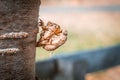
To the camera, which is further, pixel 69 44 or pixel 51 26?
pixel 69 44

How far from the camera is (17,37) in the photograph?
0.88 metres

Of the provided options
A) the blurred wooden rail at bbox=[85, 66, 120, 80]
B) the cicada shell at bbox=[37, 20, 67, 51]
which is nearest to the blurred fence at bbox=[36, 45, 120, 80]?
the blurred wooden rail at bbox=[85, 66, 120, 80]

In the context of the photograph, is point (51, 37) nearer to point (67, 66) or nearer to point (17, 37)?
point (17, 37)

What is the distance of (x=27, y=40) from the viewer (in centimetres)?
91

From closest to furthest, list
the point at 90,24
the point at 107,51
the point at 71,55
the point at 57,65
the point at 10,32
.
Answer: the point at 10,32 < the point at 57,65 < the point at 71,55 < the point at 107,51 < the point at 90,24

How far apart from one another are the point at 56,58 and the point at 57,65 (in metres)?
0.07

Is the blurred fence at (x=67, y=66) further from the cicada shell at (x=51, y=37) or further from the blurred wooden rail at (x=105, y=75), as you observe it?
the cicada shell at (x=51, y=37)

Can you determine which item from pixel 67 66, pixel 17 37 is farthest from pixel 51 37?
pixel 67 66

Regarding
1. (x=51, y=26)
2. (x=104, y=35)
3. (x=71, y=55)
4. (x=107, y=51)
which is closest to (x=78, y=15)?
(x=104, y=35)

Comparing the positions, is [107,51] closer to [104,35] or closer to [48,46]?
[48,46]

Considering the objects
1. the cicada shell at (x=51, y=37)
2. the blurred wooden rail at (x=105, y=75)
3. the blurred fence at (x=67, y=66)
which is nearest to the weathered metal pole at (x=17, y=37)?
the cicada shell at (x=51, y=37)

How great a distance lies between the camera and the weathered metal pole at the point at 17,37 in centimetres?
85

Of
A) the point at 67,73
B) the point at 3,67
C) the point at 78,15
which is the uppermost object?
the point at 78,15

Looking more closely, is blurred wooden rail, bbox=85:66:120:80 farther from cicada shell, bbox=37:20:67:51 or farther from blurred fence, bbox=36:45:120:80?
cicada shell, bbox=37:20:67:51
